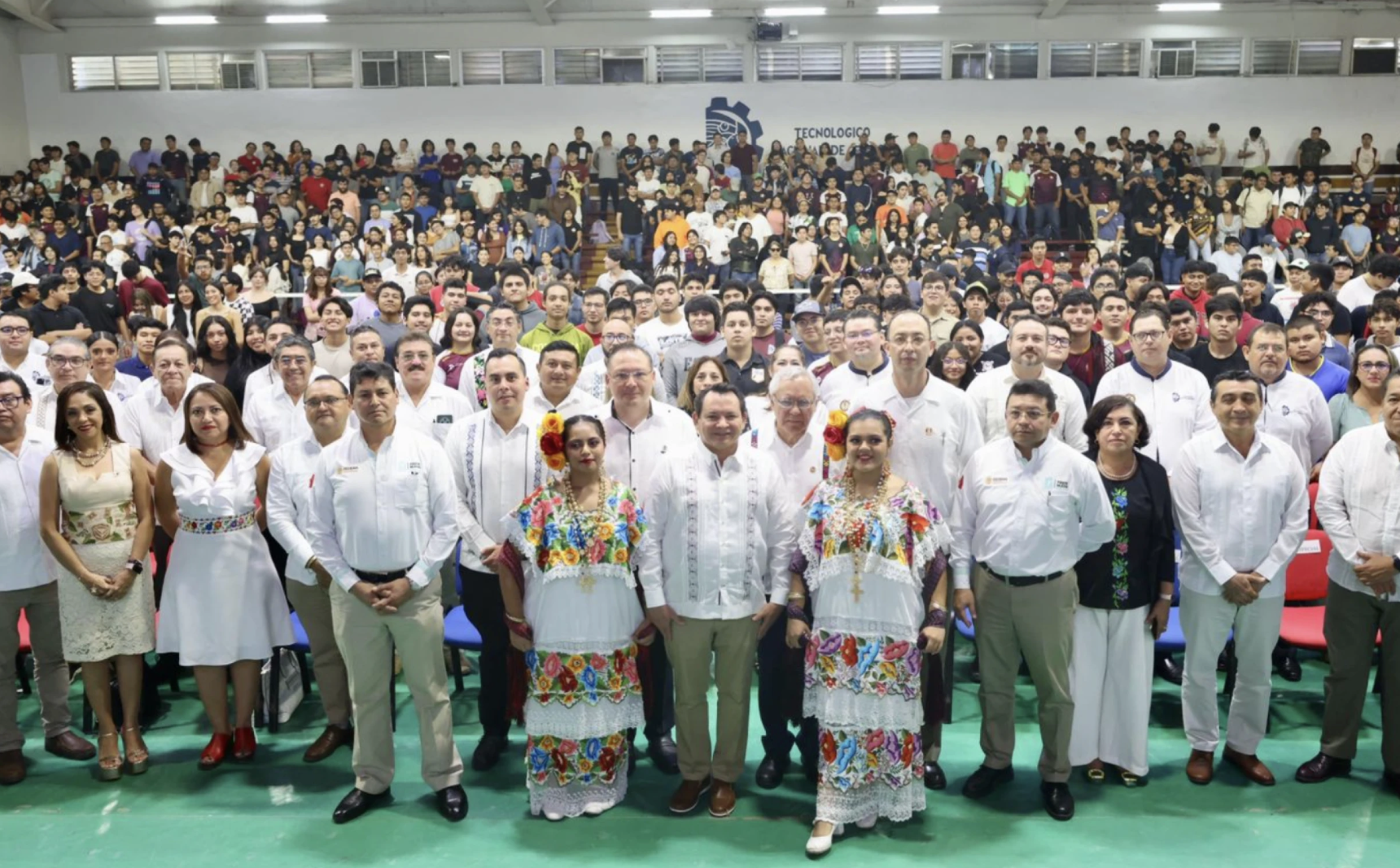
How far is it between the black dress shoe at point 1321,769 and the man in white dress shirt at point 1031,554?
105cm

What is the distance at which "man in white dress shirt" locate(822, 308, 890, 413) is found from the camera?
18.1 ft

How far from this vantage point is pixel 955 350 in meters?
6.11

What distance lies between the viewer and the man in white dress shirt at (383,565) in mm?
4164

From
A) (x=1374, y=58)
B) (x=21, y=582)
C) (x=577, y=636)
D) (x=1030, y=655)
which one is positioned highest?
(x=1374, y=58)

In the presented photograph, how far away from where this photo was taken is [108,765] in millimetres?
4656

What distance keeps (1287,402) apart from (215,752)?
526cm

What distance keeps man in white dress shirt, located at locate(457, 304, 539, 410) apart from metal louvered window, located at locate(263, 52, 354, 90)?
650 inches

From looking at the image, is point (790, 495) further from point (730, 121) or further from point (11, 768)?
point (730, 121)

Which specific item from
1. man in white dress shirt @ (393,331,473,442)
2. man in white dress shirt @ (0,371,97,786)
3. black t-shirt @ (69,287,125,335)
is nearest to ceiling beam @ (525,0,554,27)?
black t-shirt @ (69,287,125,335)

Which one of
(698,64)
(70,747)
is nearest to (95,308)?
(70,747)

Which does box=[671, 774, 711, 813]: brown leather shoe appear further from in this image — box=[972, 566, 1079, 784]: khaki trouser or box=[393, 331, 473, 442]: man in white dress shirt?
box=[393, 331, 473, 442]: man in white dress shirt

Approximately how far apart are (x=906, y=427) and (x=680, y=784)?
1.72 m

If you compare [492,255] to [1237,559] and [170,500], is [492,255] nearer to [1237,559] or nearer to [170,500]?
[170,500]

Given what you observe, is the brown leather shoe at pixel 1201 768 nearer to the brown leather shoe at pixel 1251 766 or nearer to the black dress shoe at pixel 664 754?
the brown leather shoe at pixel 1251 766
